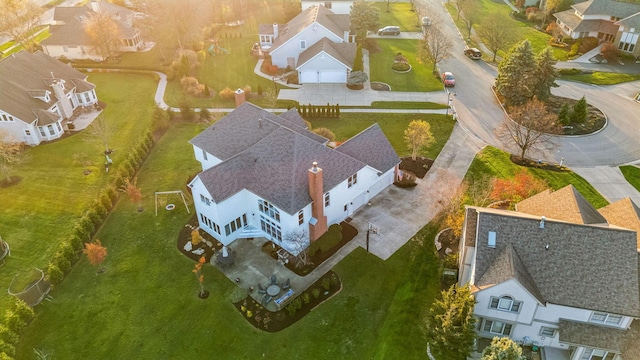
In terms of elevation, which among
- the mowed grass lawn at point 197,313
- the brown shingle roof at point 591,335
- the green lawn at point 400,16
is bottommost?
the mowed grass lawn at point 197,313

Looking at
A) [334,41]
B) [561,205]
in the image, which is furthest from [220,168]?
[334,41]

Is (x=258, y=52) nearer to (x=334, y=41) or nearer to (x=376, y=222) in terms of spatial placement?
(x=334, y=41)

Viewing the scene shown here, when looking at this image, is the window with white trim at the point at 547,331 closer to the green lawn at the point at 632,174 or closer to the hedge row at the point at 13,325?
the green lawn at the point at 632,174

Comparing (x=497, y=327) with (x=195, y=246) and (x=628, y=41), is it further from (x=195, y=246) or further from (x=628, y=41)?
(x=628, y=41)

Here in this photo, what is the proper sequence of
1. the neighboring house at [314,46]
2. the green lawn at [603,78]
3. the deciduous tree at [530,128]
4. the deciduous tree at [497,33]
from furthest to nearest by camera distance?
the deciduous tree at [497,33]
the neighboring house at [314,46]
the green lawn at [603,78]
the deciduous tree at [530,128]

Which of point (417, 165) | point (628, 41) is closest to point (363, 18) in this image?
point (417, 165)

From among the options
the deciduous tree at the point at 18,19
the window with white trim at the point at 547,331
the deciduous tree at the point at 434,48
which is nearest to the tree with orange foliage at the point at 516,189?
the window with white trim at the point at 547,331

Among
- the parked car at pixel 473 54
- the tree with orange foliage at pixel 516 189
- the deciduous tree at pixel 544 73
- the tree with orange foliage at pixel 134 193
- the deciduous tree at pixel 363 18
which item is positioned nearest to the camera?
the tree with orange foliage at pixel 516 189
